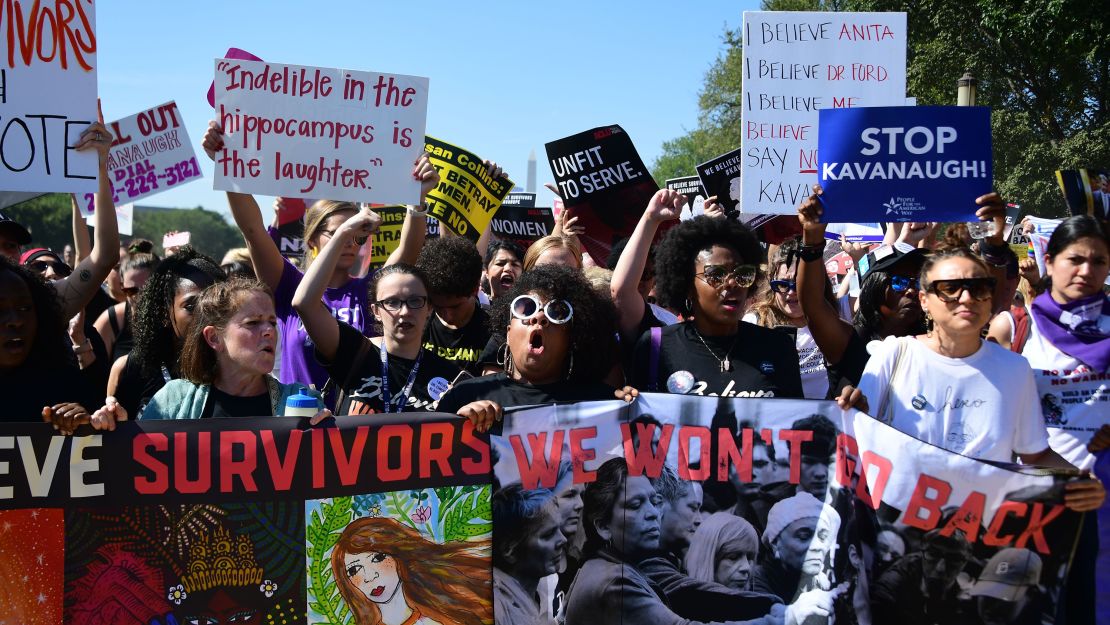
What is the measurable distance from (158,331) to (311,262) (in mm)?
822

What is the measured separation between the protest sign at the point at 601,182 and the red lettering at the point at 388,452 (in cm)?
308

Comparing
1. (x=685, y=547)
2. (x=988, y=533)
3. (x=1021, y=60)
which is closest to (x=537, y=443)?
(x=685, y=547)

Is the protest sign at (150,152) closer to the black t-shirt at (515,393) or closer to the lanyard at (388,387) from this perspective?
the lanyard at (388,387)

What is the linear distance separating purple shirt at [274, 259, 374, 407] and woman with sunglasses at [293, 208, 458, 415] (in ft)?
0.64

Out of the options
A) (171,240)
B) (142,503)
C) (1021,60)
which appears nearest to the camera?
(142,503)

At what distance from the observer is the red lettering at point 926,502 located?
3.75 m

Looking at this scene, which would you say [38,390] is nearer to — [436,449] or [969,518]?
[436,449]

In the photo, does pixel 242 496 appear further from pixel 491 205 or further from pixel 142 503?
pixel 491 205

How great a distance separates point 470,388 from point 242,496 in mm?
909

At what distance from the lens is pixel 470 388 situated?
Answer: 404cm

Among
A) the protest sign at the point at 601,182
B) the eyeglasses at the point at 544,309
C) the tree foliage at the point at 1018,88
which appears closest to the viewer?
the eyeglasses at the point at 544,309

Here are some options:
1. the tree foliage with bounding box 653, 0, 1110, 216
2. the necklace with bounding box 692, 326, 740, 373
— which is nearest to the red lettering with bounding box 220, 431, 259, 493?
the necklace with bounding box 692, 326, 740, 373

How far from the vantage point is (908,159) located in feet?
16.4

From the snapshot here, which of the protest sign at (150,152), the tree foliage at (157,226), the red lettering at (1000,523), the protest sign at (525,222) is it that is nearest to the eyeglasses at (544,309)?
the red lettering at (1000,523)
